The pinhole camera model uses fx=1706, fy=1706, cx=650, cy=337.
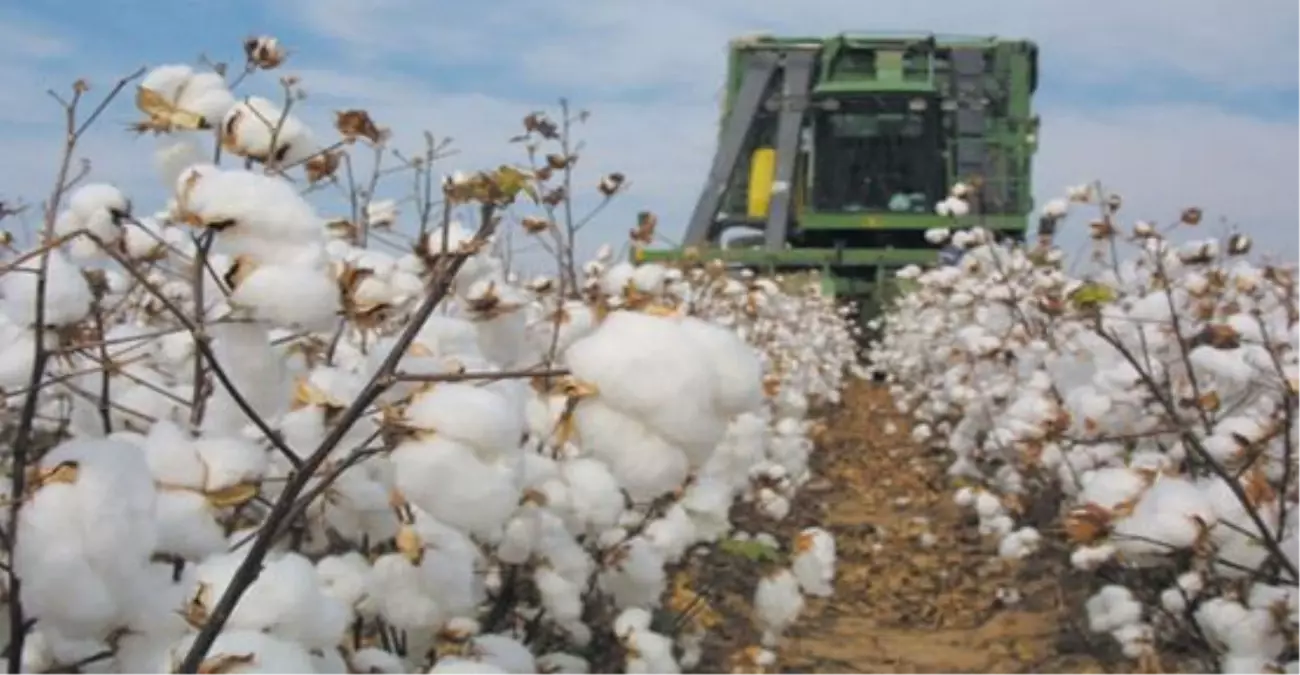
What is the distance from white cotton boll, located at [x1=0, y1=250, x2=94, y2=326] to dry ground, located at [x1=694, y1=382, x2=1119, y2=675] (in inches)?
123

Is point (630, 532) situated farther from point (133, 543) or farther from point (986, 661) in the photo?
point (986, 661)

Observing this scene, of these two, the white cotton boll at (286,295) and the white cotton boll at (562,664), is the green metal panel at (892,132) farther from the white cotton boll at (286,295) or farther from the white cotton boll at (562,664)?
the white cotton boll at (286,295)

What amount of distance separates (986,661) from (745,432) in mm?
1239

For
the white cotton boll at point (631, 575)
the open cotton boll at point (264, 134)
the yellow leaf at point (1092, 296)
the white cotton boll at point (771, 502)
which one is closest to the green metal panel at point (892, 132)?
the white cotton boll at point (771, 502)

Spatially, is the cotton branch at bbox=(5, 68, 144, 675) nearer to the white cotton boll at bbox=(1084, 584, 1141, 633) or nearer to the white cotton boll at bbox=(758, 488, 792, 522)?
the white cotton boll at bbox=(1084, 584, 1141, 633)

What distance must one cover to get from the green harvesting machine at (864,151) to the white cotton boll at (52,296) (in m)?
12.9

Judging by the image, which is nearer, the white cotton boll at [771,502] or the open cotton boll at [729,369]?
the open cotton boll at [729,369]

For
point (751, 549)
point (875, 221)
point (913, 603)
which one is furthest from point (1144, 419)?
point (875, 221)

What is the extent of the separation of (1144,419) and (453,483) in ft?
11.2

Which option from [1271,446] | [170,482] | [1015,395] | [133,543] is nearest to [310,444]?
[170,482]

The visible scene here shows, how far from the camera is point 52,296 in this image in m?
1.60

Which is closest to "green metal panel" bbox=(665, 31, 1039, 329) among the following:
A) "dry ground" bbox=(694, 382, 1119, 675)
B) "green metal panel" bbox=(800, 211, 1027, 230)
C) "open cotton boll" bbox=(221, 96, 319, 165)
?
"green metal panel" bbox=(800, 211, 1027, 230)

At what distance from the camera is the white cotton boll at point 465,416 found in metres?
1.39

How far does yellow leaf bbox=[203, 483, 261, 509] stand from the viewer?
151cm
